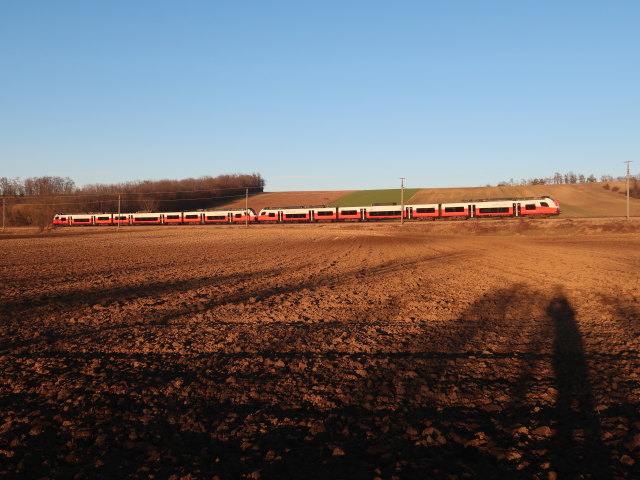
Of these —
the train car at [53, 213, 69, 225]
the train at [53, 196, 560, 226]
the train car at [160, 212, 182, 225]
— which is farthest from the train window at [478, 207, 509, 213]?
the train car at [53, 213, 69, 225]

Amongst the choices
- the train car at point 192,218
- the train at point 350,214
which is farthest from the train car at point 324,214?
the train car at point 192,218

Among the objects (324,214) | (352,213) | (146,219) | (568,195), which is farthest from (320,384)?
(568,195)

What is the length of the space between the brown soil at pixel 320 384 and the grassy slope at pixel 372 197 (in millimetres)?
89574

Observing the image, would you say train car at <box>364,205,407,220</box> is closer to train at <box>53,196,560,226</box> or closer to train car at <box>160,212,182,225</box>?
train at <box>53,196,560,226</box>

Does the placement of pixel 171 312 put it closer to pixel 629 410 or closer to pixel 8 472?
pixel 8 472

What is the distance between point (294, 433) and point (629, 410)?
3348 millimetres

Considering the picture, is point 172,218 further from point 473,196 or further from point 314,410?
point 314,410

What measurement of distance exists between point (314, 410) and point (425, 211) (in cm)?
6373

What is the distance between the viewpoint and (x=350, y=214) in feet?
227

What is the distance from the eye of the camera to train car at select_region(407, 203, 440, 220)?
6512 centimetres

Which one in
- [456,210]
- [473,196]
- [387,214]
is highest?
[473,196]

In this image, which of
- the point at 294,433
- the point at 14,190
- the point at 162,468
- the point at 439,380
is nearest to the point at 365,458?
the point at 294,433

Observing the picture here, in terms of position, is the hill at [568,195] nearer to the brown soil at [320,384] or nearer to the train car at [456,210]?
the train car at [456,210]

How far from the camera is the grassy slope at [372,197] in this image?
3969 inches
